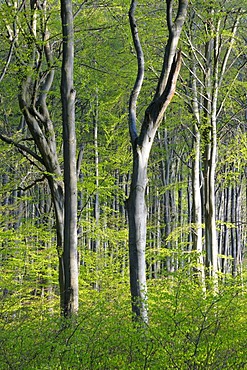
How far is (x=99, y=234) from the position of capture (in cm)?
1585

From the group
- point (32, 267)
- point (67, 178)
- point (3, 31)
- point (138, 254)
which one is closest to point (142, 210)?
point (138, 254)

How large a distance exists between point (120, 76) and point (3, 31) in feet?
14.5

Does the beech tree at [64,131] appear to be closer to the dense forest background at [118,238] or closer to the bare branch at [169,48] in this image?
the dense forest background at [118,238]

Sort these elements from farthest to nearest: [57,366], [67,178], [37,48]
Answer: [37,48] < [67,178] < [57,366]

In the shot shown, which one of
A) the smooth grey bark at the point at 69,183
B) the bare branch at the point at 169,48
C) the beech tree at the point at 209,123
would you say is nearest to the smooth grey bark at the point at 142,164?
the bare branch at the point at 169,48

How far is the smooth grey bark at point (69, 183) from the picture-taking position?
10.1 meters

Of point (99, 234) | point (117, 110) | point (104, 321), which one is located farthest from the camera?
point (117, 110)

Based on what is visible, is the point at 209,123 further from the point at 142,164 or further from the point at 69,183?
the point at 142,164

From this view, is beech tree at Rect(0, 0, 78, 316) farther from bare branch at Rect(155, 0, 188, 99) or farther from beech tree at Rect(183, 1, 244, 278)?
beech tree at Rect(183, 1, 244, 278)

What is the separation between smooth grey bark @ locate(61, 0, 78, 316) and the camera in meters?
10.1

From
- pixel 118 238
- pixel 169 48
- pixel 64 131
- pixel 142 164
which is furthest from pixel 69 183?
pixel 118 238

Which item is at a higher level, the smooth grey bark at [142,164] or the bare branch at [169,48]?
the bare branch at [169,48]

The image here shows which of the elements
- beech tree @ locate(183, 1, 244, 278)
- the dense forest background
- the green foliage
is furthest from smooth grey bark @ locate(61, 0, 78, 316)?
beech tree @ locate(183, 1, 244, 278)

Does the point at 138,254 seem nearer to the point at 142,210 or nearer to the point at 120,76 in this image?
the point at 142,210
